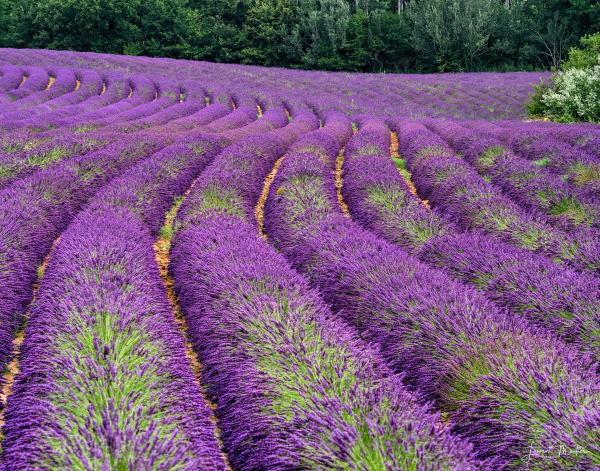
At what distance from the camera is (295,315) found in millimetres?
3305

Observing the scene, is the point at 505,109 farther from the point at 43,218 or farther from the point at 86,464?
the point at 86,464

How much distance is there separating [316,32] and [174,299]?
120 ft

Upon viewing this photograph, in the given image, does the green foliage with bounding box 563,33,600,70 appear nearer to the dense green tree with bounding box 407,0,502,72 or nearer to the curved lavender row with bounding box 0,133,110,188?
the curved lavender row with bounding box 0,133,110,188

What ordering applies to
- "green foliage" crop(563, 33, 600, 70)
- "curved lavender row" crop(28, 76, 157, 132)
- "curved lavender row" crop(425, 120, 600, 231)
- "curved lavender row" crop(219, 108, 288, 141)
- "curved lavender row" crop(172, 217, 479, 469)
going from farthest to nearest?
"green foliage" crop(563, 33, 600, 70), "curved lavender row" crop(28, 76, 157, 132), "curved lavender row" crop(219, 108, 288, 141), "curved lavender row" crop(425, 120, 600, 231), "curved lavender row" crop(172, 217, 479, 469)

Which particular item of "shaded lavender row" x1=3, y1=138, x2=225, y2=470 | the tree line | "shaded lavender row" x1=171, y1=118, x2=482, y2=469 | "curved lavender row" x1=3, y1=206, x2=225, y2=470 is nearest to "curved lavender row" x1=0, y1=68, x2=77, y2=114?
"shaded lavender row" x1=3, y1=138, x2=225, y2=470

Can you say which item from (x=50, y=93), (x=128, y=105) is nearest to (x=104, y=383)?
(x=128, y=105)

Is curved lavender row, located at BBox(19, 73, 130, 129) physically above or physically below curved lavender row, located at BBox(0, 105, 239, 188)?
above

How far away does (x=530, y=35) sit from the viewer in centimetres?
3881

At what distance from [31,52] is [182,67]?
338 inches

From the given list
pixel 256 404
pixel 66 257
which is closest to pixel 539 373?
pixel 256 404

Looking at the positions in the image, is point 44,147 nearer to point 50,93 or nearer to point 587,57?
point 50,93

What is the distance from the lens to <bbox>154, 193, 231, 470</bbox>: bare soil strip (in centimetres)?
321

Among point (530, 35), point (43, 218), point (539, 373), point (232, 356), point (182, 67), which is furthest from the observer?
point (530, 35)

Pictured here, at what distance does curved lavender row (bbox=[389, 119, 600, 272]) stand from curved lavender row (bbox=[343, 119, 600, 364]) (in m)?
0.38
